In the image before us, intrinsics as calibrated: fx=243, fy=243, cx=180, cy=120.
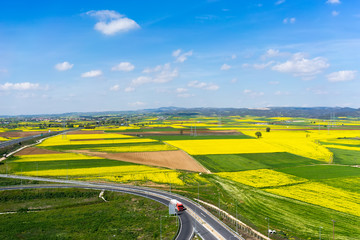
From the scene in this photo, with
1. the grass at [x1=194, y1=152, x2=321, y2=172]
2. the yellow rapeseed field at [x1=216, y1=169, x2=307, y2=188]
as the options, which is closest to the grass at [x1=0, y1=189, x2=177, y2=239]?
the yellow rapeseed field at [x1=216, y1=169, x2=307, y2=188]

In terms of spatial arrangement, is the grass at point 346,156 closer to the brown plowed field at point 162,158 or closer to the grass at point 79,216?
the brown plowed field at point 162,158

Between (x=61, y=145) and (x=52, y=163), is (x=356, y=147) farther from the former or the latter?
(x=61, y=145)

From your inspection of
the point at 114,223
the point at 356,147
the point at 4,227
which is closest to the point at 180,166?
the point at 114,223

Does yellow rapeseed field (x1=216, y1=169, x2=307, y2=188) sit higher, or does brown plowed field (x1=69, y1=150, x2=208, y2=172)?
brown plowed field (x1=69, y1=150, x2=208, y2=172)

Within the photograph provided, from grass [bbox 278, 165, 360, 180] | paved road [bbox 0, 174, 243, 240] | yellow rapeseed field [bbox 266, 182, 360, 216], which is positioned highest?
grass [bbox 278, 165, 360, 180]

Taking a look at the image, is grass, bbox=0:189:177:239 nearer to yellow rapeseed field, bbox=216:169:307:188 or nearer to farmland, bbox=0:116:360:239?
farmland, bbox=0:116:360:239

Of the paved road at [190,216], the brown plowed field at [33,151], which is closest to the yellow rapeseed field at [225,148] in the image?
the paved road at [190,216]
